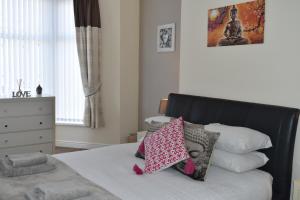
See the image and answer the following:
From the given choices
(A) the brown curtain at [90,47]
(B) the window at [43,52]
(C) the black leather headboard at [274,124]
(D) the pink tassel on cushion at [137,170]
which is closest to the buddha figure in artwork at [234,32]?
(C) the black leather headboard at [274,124]

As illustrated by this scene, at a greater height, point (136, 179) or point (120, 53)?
point (120, 53)

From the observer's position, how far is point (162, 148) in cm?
242

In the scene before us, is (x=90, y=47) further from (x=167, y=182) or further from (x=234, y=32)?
(x=167, y=182)

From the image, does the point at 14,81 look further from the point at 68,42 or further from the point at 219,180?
the point at 219,180

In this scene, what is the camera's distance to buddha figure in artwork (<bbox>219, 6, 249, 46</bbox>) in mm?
2879

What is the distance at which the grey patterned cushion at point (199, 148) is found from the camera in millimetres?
2232

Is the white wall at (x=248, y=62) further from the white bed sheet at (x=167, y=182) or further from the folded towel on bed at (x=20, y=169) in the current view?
the folded towel on bed at (x=20, y=169)

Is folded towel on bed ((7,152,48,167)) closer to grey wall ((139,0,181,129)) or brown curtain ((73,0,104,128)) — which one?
grey wall ((139,0,181,129))

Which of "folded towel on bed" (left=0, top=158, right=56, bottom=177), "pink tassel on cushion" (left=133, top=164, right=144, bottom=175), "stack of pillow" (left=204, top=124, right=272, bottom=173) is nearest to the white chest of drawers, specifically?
"folded towel on bed" (left=0, top=158, right=56, bottom=177)

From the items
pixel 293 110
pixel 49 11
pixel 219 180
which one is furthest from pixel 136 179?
pixel 49 11

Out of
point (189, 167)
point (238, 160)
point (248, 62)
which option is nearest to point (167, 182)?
point (189, 167)

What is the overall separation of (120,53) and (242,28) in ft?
7.34

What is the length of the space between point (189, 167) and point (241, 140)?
0.44 m

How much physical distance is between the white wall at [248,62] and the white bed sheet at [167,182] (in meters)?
0.53
